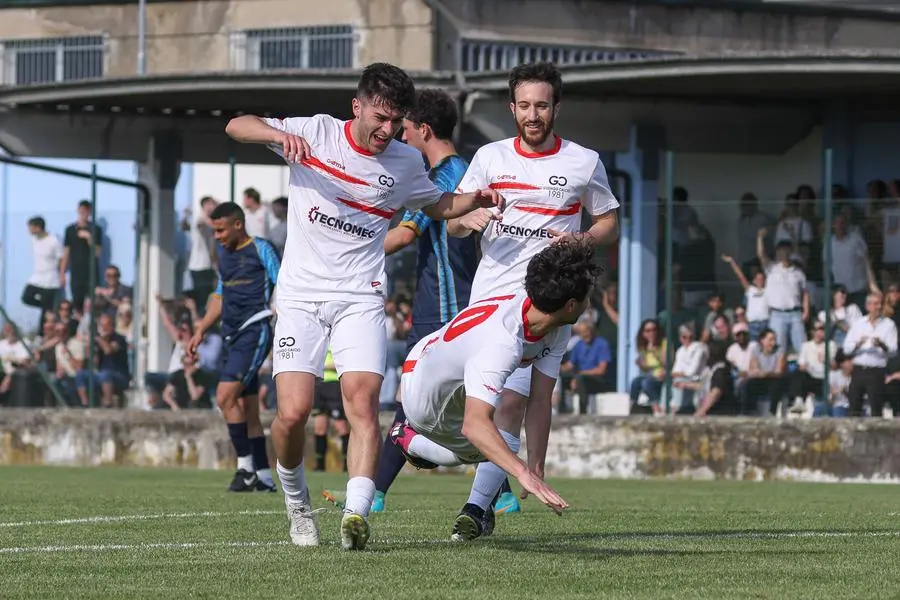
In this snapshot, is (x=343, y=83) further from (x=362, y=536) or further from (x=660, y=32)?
(x=362, y=536)

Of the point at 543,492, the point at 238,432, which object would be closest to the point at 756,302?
the point at 238,432

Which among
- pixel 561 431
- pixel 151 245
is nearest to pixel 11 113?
pixel 151 245

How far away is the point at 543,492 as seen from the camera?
675cm

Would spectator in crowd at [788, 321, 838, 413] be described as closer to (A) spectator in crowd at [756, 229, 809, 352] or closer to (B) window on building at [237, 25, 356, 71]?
(A) spectator in crowd at [756, 229, 809, 352]

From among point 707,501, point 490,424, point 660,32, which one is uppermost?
point 660,32

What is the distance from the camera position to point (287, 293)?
8461 millimetres

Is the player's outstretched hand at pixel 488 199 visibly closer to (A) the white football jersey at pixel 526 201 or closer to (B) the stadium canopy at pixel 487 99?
(A) the white football jersey at pixel 526 201

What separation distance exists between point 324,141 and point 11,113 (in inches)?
605

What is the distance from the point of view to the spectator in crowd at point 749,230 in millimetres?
17094

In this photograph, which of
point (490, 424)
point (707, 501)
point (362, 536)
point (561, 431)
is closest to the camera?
point (490, 424)

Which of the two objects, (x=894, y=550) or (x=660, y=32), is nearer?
(x=894, y=550)

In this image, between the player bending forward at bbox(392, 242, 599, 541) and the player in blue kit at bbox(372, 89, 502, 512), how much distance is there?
219 cm

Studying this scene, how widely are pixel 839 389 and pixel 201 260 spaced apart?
6819mm

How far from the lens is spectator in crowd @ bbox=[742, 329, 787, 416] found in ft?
55.3
